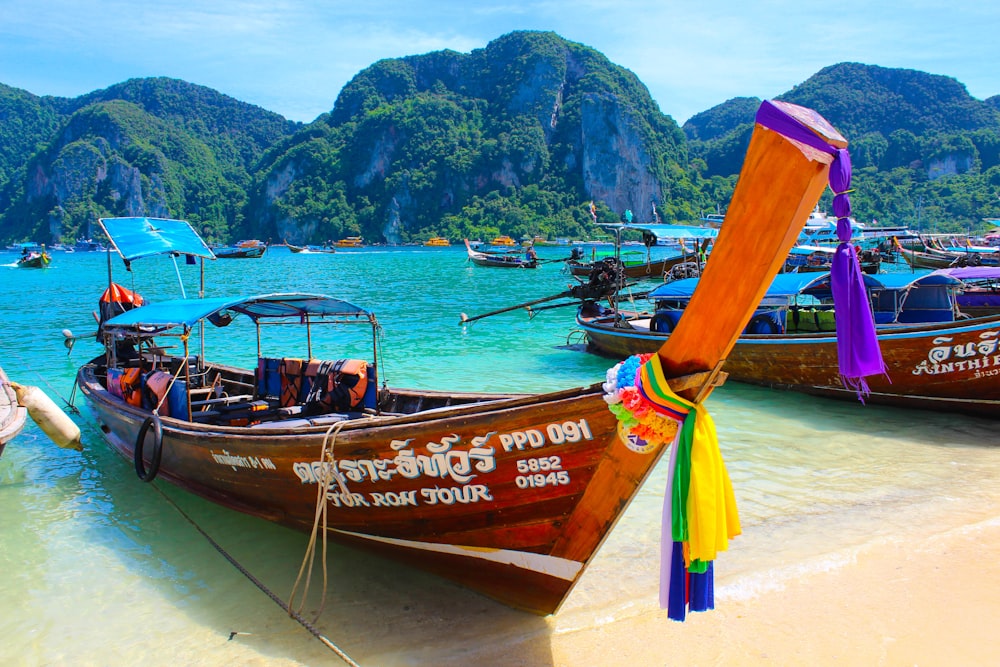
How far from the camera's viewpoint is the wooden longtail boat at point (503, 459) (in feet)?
9.49

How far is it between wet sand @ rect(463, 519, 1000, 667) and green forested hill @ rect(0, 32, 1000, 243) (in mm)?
107032

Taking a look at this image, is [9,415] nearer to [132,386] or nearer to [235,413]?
[132,386]

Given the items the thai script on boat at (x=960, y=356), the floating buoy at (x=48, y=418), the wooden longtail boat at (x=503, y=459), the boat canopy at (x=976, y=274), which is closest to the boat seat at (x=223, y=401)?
the wooden longtail boat at (x=503, y=459)

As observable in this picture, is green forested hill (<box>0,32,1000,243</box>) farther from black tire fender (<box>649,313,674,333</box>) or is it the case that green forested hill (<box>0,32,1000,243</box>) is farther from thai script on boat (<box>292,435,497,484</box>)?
thai script on boat (<box>292,435,497,484</box>)

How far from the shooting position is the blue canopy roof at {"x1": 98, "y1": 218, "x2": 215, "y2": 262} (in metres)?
9.52

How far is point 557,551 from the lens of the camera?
4.15 m

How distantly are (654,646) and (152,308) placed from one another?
6511 millimetres

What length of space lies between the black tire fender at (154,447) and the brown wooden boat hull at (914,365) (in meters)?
6.52

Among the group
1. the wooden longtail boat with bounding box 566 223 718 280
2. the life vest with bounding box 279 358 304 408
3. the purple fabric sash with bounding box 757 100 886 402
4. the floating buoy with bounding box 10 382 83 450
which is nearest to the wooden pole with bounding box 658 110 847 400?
the purple fabric sash with bounding box 757 100 886 402

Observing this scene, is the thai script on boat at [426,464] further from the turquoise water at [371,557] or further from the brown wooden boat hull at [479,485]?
the turquoise water at [371,557]

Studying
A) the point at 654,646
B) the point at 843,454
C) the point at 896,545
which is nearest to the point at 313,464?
the point at 654,646

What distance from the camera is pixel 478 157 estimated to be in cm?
13288

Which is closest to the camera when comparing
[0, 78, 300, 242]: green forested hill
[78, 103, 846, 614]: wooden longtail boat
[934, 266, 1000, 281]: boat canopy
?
[78, 103, 846, 614]: wooden longtail boat

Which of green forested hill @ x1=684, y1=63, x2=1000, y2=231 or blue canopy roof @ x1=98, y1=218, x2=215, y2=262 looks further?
green forested hill @ x1=684, y1=63, x2=1000, y2=231
